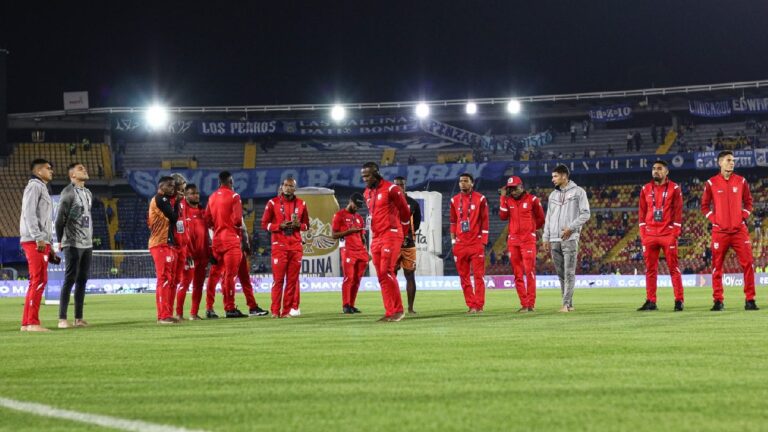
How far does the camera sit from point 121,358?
27.0 feet

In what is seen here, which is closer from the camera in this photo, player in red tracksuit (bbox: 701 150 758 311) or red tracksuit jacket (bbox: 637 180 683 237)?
player in red tracksuit (bbox: 701 150 758 311)

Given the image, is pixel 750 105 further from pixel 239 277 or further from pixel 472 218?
pixel 239 277

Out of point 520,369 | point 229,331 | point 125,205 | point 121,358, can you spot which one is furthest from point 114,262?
point 520,369

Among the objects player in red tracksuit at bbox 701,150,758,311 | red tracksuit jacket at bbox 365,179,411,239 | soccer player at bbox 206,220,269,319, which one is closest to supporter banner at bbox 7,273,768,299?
soccer player at bbox 206,220,269,319

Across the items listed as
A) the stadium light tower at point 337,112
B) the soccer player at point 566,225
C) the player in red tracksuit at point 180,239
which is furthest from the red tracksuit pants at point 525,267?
the stadium light tower at point 337,112

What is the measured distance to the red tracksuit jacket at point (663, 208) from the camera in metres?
15.3

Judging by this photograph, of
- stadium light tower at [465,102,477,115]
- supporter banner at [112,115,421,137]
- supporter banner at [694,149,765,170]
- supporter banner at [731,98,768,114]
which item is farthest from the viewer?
supporter banner at [112,115,421,137]

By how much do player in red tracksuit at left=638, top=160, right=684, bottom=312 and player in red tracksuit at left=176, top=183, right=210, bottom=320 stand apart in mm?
7083

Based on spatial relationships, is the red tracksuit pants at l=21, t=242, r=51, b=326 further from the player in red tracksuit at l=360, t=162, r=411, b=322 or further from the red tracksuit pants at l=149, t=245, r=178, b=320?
the player in red tracksuit at l=360, t=162, r=411, b=322

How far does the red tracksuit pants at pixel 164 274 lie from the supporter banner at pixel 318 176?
4326cm

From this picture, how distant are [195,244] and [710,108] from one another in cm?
4977

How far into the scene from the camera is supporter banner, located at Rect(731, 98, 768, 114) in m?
58.5

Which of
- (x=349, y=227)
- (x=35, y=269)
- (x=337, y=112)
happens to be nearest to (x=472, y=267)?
(x=349, y=227)

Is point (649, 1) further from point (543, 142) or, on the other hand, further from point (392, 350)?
point (392, 350)
